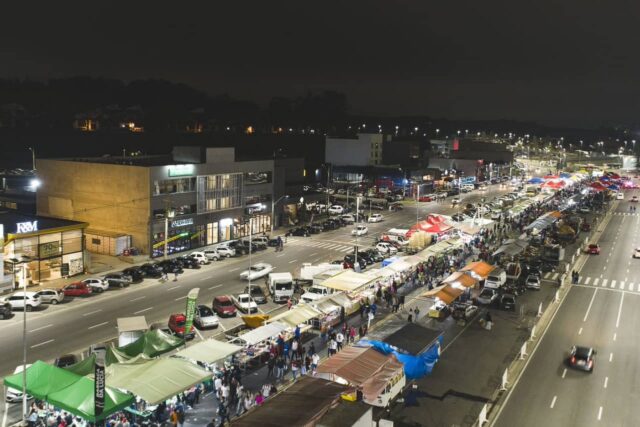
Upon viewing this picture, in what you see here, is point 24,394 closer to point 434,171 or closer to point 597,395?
point 597,395

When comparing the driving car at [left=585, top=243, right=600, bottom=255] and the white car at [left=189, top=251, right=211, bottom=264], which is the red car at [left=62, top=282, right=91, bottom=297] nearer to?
the white car at [left=189, top=251, right=211, bottom=264]

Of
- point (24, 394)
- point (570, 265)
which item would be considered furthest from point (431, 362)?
point (570, 265)

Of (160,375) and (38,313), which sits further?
(38,313)

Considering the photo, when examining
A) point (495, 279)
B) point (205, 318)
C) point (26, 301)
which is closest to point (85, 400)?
point (205, 318)

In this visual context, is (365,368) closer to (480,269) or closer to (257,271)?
(257,271)

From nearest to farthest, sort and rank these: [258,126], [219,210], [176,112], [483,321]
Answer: [483,321] → [219,210] → [176,112] → [258,126]

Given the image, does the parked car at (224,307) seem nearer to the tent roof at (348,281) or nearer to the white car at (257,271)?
the tent roof at (348,281)
